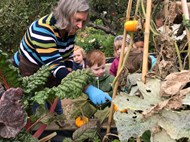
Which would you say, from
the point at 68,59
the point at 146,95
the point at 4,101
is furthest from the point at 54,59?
the point at 146,95

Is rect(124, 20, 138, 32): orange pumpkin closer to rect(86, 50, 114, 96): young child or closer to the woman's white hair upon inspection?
the woman's white hair

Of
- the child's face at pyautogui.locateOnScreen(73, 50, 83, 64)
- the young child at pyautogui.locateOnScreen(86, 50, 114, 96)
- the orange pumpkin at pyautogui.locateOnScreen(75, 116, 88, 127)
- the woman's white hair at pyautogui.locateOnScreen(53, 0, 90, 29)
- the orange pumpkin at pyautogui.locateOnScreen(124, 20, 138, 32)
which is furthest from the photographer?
the child's face at pyautogui.locateOnScreen(73, 50, 83, 64)

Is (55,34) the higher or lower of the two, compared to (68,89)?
higher

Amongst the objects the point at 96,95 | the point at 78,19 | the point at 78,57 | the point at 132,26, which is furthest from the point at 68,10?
the point at 78,57

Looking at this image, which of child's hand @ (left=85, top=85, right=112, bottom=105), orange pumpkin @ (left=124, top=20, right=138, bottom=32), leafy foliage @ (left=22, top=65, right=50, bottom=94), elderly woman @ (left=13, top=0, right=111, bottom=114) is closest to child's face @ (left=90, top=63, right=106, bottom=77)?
elderly woman @ (left=13, top=0, right=111, bottom=114)

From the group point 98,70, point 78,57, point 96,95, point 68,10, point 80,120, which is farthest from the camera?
point 78,57

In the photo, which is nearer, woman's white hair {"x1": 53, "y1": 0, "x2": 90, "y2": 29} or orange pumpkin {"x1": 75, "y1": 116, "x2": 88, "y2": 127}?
orange pumpkin {"x1": 75, "y1": 116, "x2": 88, "y2": 127}

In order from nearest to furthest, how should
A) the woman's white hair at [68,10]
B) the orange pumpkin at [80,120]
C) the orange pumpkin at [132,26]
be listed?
the orange pumpkin at [132,26], the orange pumpkin at [80,120], the woman's white hair at [68,10]

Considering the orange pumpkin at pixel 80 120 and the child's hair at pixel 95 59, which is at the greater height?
the child's hair at pixel 95 59

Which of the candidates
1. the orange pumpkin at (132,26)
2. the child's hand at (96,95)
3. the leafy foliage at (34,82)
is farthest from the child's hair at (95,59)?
the orange pumpkin at (132,26)

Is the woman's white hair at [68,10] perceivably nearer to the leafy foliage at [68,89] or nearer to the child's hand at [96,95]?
the child's hand at [96,95]

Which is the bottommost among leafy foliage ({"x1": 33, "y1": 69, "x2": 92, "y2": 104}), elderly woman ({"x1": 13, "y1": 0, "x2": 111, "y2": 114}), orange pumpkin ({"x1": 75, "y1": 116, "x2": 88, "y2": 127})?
orange pumpkin ({"x1": 75, "y1": 116, "x2": 88, "y2": 127})

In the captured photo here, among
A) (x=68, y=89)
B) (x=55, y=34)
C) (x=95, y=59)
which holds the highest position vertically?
(x=55, y=34)

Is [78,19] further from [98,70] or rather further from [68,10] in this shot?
[98,70]
